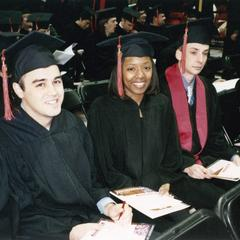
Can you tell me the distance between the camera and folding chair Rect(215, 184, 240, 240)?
5.29 ft

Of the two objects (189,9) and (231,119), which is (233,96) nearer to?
(231,119)

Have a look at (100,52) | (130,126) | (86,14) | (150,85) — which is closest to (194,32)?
(150,85)


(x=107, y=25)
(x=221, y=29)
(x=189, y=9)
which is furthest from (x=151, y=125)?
(x=221, y=29)

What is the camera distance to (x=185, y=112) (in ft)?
10.2

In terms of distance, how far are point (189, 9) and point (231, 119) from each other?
→ 17.8ft

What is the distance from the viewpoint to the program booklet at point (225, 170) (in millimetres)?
2532

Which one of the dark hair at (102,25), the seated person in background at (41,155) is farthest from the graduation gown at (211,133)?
the dark hair at (102,25)

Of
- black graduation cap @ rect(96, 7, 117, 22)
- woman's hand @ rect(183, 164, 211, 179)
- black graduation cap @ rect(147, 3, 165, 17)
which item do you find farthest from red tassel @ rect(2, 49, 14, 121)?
black graduation cap @ rect(147, 3, 165, 17)

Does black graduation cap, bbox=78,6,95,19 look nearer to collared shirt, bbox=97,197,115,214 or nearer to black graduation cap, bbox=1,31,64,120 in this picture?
black graduation cap, bbox=1,31,64,120

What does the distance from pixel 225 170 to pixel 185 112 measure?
0.63 m

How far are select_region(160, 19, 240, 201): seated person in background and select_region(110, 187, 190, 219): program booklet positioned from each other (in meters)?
0.85

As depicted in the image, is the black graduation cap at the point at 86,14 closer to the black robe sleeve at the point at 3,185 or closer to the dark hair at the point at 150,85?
the dark hair at the point at 150,85

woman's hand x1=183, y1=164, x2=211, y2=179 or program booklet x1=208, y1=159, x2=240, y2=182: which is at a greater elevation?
program booklet x1=208, y1=159, x2=240, y2=182

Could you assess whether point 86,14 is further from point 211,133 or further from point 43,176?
point 43,176
